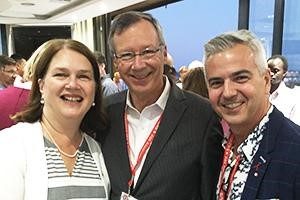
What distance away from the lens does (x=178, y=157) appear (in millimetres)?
1416

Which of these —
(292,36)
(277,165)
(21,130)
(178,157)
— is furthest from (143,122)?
(292,36)

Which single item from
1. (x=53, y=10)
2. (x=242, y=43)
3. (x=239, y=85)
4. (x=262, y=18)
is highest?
(x=53, y=10)

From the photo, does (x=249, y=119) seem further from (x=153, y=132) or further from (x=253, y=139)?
(x=153, y=132)

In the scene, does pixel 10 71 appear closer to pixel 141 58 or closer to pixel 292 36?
pixel 141 58

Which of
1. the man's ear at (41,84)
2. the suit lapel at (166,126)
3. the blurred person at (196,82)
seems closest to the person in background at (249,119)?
the suit lapel at (166,126)

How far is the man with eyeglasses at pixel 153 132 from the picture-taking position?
1.40 meters

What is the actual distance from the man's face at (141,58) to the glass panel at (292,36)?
327 centimetres

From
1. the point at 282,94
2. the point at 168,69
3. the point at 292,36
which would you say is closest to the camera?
the point at 168,69

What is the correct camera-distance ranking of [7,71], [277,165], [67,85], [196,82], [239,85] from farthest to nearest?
[7,71] < [196,82] < [67,85] < [239,85] < [277,165]

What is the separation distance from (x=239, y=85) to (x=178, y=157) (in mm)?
424

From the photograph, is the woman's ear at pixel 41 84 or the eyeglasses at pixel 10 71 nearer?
the woman's ear at pixel 41 84

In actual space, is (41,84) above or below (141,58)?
below

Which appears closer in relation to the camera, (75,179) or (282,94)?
(75,179)

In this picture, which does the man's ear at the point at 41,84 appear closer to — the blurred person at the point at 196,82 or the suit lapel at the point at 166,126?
the suit lapel at the point at 166,126
